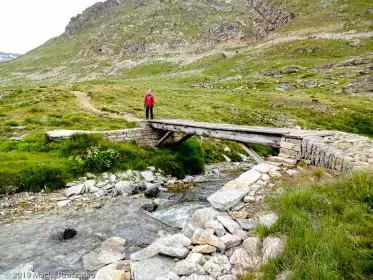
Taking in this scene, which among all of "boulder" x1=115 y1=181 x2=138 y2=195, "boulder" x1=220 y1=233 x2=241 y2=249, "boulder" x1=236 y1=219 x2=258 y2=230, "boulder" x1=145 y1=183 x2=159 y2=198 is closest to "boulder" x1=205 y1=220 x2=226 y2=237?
"boulder" x1=220 y1=233 x2=241 y2=249

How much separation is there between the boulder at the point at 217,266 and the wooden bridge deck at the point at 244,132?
6665 mm

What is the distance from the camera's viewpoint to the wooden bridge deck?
40.3 ft

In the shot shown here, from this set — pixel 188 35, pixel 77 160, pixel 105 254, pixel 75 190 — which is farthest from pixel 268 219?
pixel 188 35

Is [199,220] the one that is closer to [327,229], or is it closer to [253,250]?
[253,250]

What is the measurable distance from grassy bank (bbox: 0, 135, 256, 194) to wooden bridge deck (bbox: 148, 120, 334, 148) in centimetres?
225

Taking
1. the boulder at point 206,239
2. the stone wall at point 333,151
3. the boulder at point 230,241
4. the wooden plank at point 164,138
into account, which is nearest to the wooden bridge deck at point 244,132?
the stone wall at point 333,151

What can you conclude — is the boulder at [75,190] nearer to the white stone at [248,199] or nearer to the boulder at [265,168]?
the boulder at [265,168]

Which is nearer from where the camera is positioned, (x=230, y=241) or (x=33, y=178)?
(x=230, y=241)

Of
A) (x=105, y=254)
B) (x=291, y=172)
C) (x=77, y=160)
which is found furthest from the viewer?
(x=77, y=160)

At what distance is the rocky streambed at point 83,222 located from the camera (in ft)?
30.2

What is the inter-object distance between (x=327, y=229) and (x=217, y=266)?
2140 millimetres

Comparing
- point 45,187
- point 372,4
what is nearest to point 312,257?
point 45,187

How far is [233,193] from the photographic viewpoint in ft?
27.8

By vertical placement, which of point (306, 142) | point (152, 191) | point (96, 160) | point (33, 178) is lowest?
point (152, 191)
